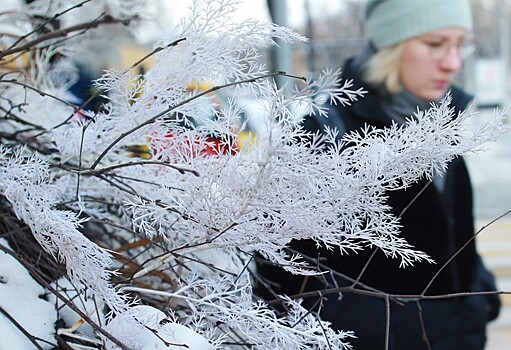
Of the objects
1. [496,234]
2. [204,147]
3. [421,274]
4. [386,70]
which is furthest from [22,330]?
[496,234]

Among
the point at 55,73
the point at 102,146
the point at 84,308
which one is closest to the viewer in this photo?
the point at 84,308

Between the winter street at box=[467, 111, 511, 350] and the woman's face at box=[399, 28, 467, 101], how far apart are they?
181 mm

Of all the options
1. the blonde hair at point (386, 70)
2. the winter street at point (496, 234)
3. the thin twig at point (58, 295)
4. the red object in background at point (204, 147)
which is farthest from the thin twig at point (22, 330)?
the blonde hair at point (386, 70)

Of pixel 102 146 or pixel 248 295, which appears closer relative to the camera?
pixel 248 295

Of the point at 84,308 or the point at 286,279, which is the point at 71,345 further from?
the point at 286,279

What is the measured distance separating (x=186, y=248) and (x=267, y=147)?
5.4 inches

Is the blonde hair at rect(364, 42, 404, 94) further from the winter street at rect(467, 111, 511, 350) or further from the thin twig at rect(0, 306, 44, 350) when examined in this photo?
the thin twig at rect(0, 306, 44, 350)

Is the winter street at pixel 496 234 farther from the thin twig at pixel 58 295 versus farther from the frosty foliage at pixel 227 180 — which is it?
the thin twig at pixel 58 295

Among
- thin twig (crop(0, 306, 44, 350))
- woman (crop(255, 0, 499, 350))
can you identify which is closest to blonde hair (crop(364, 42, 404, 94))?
woman (crop(255, 0, 499, 350))

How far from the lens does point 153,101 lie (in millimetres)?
669

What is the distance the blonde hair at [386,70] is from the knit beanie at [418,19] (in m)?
0.03

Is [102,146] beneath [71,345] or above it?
above

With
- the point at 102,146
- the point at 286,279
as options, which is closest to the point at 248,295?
the point at 102,146

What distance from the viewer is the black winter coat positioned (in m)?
1.15
